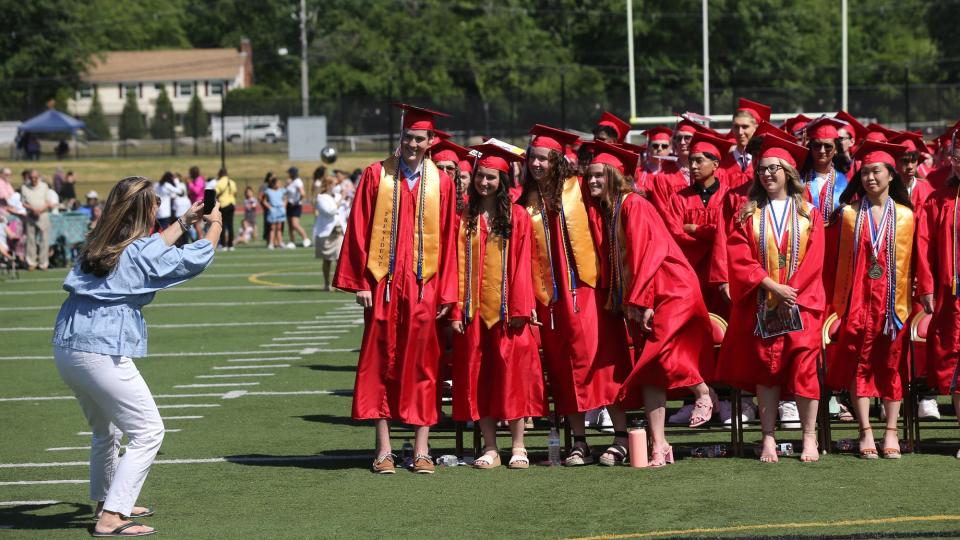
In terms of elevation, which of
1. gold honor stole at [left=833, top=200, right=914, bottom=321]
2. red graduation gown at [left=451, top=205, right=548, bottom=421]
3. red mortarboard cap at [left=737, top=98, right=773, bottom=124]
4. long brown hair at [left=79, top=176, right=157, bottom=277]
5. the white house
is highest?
the white house

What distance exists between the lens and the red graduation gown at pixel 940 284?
30.1 feet

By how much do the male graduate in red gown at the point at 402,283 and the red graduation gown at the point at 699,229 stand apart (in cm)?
220

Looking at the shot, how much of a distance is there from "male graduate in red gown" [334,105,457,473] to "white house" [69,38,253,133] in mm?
88212

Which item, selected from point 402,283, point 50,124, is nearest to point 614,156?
point 402,283

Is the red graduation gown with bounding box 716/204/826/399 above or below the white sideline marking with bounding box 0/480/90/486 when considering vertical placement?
above

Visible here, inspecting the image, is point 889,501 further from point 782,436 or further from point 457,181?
point 457,181

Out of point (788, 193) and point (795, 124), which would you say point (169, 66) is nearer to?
point (795, 124)

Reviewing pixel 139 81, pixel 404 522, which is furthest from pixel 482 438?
pixel 139 81

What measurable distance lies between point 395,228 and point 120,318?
7.08 ft

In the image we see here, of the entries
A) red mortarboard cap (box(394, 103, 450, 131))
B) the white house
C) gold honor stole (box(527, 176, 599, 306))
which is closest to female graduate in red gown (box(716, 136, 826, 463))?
gold honor stole (box(527, 176, 599, 306))

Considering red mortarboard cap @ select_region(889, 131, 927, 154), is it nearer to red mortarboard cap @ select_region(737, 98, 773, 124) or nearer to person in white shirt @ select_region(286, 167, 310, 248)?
red mortarboard cap @ select_region(737, 98, 773, 124)

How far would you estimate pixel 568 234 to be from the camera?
30.3 ft

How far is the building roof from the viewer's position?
97000 millimetres

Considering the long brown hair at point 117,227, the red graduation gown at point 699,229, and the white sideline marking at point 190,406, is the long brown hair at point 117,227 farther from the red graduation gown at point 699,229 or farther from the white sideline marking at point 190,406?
the white sideline marking at point 190,406
